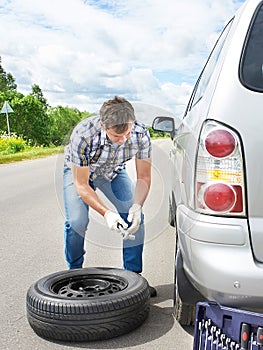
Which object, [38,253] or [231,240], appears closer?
[231,240]

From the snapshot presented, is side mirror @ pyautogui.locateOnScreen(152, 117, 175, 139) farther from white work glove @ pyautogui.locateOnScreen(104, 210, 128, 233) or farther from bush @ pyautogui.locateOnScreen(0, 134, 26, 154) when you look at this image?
bush @ pyautogui.locateOnScreen(0, 134, 26, 154)

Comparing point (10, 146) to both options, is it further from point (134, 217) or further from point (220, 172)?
point (220, 172)

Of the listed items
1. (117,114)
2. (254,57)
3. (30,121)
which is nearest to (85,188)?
(117,114)

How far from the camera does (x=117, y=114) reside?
12.1 feet

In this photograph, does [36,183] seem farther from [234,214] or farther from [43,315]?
[234,214]

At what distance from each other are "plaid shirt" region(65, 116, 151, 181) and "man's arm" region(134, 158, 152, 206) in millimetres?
45

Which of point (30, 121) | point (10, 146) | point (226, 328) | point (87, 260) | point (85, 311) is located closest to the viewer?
point (226, 328)

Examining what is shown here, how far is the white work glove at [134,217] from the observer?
3.88 m

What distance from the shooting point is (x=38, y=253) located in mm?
5785

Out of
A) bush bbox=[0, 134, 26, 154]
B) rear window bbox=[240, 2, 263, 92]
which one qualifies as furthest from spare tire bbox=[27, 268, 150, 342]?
bush bbox=[0, 134, 26, 154]

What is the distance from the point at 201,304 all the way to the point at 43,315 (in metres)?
1.21

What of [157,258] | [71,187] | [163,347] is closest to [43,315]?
[163,347]

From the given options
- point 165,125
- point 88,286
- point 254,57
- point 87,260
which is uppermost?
point 254,57

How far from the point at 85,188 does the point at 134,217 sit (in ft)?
1.36
